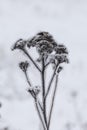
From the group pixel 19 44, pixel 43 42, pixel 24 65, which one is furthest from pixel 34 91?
pixel 43 42

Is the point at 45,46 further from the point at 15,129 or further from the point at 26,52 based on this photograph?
the point at 15,129

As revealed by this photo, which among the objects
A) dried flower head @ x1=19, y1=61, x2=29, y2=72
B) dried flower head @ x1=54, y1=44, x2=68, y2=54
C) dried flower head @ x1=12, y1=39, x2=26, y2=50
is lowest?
dried flower head @ x1=19, y1=61, x2=29, y2=72

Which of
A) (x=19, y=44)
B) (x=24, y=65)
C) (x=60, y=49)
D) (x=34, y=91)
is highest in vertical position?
(x=19, y=44)

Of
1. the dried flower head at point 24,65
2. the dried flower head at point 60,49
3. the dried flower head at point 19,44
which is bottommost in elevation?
the dried flower head at point 24,65

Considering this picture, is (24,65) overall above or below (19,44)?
below

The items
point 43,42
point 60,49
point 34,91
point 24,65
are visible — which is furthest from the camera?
point 24,65

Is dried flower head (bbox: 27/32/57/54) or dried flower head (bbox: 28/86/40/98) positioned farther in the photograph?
dried flower head (bbox: 28/86/40/98)

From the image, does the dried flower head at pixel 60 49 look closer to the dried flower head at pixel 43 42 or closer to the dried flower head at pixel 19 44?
the dried flower head at pixel 43 42

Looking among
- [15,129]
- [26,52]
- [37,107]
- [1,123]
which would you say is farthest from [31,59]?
[15,129]

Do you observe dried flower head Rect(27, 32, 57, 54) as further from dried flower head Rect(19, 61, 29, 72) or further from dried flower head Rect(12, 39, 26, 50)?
dried flower head Rect(19, 61, 29, 72)

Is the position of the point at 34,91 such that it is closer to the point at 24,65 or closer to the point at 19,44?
the point at 24,65

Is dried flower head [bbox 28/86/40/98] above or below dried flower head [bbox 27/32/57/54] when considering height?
below

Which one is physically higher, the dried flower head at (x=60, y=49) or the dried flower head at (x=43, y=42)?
the dried flower head at (x=43, y=42)
